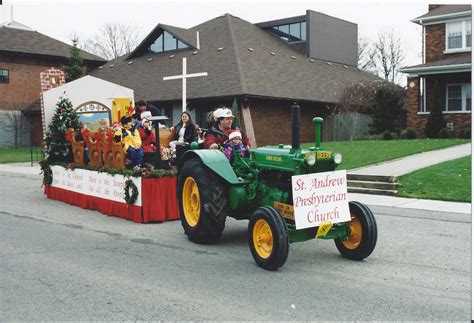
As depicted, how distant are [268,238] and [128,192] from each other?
3.86 meters

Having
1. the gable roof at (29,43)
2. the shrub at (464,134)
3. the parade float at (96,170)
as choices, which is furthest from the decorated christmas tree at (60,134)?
the gable roof at (29,43)

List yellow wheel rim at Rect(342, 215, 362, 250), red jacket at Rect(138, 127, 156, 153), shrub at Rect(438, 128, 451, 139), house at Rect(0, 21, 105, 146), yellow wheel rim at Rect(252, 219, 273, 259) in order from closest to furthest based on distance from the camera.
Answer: yellow wheel rim at Rect(252, 219, 273, 259), yellow wheel rim at Rect(342, 215, 362, 250), red jacket at Rect(138, 127, 156, 153), shrub at Rect(438, 128, 451, 139), house at Rect(0, 21, 105, 146)

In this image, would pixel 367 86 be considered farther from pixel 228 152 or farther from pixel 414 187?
pixel 228 152

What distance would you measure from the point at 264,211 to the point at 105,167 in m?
5.04

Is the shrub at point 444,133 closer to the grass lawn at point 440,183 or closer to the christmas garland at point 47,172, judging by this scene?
the grass lawn at point 440,183

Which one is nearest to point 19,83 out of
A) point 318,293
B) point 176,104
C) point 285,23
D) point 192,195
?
point 176,104

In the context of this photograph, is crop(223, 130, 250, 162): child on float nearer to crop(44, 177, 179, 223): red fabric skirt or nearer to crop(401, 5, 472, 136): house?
crop(44, 177, 179, 223): red fabric skirt

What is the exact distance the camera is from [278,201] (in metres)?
6.78

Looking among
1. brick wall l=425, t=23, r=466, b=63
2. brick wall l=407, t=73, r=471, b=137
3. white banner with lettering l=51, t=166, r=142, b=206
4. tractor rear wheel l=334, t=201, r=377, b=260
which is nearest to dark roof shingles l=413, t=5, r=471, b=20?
brick wall l=425, t=23, r=466, b=63

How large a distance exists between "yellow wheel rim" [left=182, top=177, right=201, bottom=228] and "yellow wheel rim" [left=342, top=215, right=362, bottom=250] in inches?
89.3

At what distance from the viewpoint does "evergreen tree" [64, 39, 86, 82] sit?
35938mm

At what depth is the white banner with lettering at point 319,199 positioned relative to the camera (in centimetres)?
617

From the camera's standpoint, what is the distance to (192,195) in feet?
26.8

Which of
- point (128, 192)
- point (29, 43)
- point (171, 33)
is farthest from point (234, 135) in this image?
point (29, 43)
